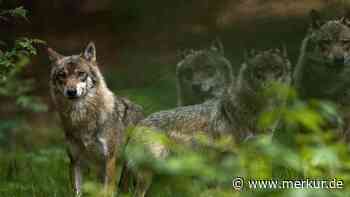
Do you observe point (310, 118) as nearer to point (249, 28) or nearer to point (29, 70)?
point (249, 28)

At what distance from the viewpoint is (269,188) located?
103 inches

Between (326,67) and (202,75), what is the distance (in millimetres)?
1834

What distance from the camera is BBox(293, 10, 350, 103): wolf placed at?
7.61 meters

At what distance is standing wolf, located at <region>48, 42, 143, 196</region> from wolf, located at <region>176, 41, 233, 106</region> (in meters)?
1.50

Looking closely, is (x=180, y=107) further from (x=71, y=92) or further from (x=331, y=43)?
(x=331, y=43)

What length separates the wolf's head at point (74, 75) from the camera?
725 centimetres

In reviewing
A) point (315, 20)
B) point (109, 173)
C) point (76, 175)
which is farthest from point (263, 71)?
point (76, 175)

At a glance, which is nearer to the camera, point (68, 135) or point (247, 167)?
point (247, 167)

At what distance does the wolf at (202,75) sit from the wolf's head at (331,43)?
1.15 m

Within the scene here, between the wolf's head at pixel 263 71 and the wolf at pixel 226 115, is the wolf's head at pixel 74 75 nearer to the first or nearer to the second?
the wolf at pixel 226 115

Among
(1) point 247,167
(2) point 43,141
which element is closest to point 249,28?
(2) point 43,141

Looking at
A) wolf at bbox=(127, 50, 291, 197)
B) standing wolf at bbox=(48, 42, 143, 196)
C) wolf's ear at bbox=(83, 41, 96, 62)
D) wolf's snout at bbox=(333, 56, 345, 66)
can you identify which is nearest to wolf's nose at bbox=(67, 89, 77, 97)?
standing wolf at bbox=(48, 42, 143, 196)

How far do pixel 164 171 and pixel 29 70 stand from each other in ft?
33.5

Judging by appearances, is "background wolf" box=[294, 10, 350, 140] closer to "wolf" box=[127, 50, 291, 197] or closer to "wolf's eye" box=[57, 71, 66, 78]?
"wolf" box=[127, 50, 291, 197]
